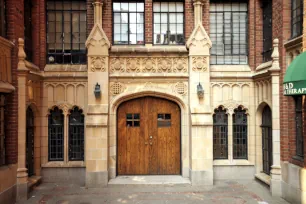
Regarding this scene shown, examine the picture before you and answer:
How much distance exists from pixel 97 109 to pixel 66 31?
348cm

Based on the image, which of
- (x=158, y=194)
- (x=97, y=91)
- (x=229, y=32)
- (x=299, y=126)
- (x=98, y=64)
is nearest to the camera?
(x=299, y=126)

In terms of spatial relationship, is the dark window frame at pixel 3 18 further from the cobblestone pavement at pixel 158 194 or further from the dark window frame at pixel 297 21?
the dark window frame at pixel 297 21

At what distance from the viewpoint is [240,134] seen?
11.4 metres

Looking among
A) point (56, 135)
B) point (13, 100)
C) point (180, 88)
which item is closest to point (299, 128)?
point (180, 88)

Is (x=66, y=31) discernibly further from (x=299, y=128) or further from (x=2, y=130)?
(x=299, y=128)

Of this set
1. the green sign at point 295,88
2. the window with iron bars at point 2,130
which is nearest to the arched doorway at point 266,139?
the green sign at point 295,88

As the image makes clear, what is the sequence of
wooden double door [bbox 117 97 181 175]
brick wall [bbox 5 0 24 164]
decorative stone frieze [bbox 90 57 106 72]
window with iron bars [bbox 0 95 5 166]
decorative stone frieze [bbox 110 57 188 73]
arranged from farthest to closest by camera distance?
1. wooden double door [bbox 117 97 181 175]
2. decorative stone frieze [bbox 110 57 188 73]
3. decorative stone frieze [bbox 90 57 106 72]
4. brick wall [bbox 5 0 24 164]
5. window with iron bars [bbox 0 95 5 166]

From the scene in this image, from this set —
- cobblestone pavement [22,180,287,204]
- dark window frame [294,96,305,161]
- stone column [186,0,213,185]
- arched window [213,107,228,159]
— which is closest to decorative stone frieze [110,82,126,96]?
stone column [186,0,213,185]

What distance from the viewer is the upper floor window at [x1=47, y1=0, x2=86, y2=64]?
11.4m

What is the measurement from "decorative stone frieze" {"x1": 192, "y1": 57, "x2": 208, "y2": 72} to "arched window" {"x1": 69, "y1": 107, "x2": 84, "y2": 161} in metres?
4.59

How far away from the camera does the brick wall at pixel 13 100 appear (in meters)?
8.89

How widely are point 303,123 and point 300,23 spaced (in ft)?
9.60

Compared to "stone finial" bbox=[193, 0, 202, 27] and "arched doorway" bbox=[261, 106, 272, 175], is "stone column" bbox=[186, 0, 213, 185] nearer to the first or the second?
"stone finial" bbox=[193, 0, 202, 27]

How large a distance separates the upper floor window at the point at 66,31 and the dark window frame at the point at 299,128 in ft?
25.1
